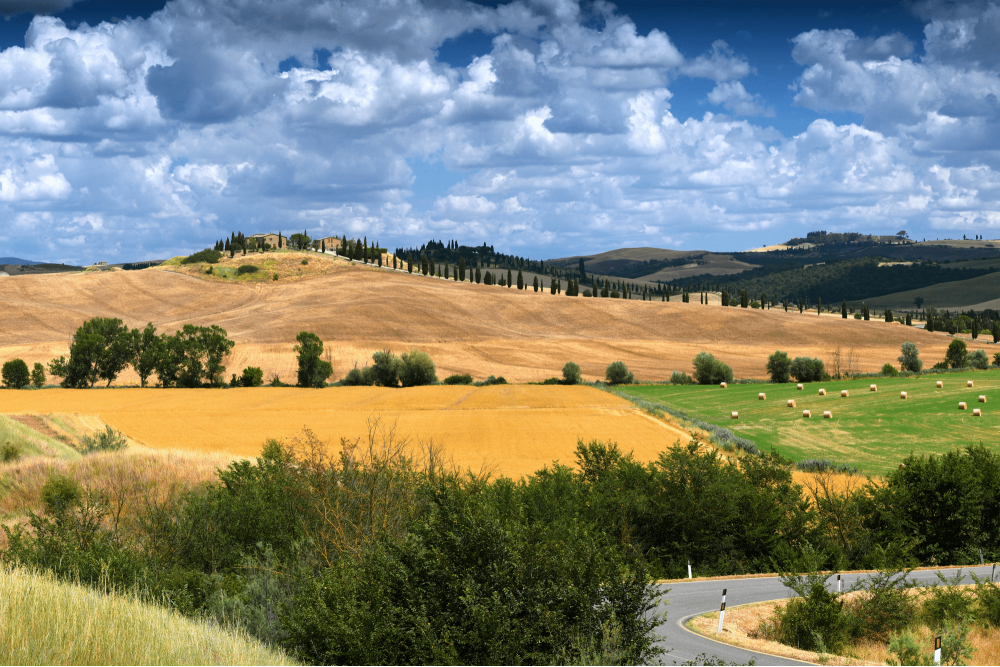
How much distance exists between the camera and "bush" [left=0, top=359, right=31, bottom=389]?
83188 millimetres

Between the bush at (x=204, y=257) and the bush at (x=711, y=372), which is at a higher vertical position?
the bush at (x=204, y=257)

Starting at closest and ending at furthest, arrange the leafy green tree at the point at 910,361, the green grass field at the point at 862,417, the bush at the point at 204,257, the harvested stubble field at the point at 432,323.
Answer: the green grass field at the point at 862,417 < the leafy green tree at the point at 910,361 < the harvested stubble field at the point at 432,323 < the bush at the point at 204,257

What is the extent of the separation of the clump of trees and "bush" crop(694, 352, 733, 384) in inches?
2037

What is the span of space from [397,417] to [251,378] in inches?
1348

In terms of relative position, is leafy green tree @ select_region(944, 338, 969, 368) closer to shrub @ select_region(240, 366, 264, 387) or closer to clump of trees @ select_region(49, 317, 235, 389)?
shrub @ select_region(240, 366, 264, 387)

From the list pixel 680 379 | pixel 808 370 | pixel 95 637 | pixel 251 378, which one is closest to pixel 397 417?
pixel 251 378

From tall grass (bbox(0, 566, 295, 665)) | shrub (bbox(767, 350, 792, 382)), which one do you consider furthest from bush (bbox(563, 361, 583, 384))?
tall grass (bbox(0, 566, 295, 665))

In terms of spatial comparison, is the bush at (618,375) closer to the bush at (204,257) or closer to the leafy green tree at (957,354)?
the leafy green tree at (957,354)

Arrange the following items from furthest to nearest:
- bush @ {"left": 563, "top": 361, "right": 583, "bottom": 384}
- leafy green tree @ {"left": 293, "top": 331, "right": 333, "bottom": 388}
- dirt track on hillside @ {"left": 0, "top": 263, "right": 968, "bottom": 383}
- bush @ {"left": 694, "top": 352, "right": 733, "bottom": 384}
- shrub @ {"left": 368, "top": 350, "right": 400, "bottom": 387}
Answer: dirt track on hillside @ {"left": 0, "top": 263, "right": 968, "bottom": 383} < bush @ {"left": 694, "top": 352, "right": 733, "bottom": 384} < bush @ {"left": 563, "top": 361, "right": 583, "bottom": 384} < shrub @ {"left": 368, "top": 350, "right": 400, "bottom": 387} < leafy green tree @ {"left": 293, "top": 331, "right": 333, "bottom": 388}

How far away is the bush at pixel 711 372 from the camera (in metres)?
90.8

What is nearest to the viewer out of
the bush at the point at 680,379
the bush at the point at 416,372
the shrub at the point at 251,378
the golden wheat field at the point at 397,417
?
the golden wheat field at the point at 397,417

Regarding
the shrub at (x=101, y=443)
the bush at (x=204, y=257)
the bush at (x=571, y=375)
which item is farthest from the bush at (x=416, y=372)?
the bush at (x=204, y=257)

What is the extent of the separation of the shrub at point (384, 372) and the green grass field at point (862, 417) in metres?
25.1

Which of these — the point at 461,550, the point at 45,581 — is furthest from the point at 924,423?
the point at 45,581
